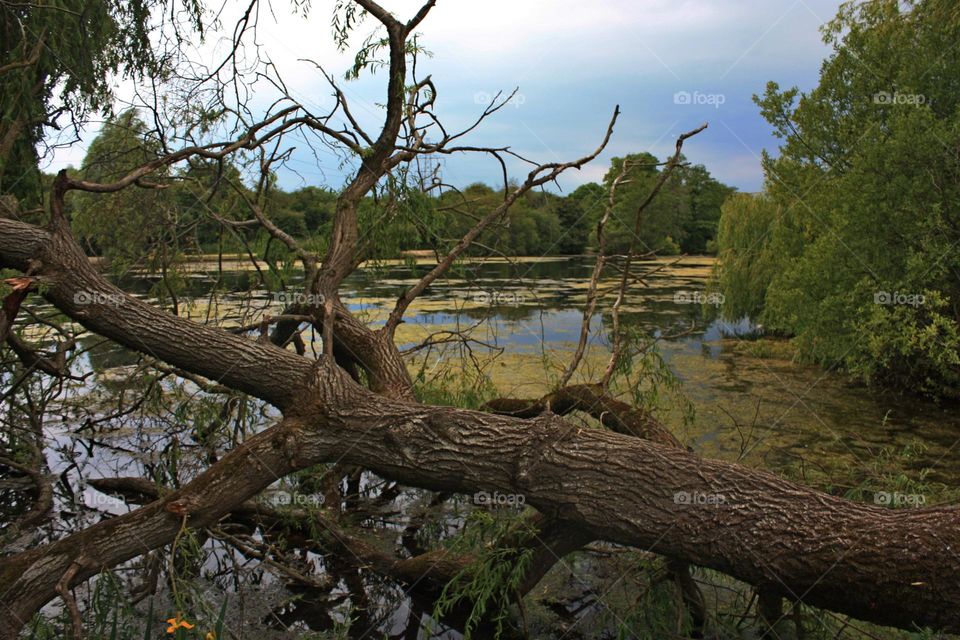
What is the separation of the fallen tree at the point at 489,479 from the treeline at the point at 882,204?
16.3ft

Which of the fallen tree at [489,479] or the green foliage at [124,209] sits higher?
the green foliage at [124,209]

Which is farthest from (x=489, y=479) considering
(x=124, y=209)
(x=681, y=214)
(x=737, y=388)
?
(x=681, y=214)

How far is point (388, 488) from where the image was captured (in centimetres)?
472

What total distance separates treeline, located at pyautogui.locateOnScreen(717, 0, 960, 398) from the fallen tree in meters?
4.98

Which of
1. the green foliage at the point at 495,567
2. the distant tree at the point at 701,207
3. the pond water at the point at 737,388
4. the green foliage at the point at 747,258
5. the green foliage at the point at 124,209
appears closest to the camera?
the green foliage at the point at 495,567

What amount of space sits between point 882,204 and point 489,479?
6317 millimetres

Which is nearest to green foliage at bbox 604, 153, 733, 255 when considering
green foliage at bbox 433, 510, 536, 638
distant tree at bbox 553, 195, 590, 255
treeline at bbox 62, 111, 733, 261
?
distant tree at bbox 553, 195, 590, 255

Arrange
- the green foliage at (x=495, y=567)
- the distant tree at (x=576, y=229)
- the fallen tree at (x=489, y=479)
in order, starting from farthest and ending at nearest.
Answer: the distant tree at (x=576, y=229) < the green foliage at (x=495, y=567) < the fallen tree at (x=489, y=479)

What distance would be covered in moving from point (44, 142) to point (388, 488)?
3262 mm

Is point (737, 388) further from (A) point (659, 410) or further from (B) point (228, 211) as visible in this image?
(B) point (228, 211)

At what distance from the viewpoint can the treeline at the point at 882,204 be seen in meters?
6.71

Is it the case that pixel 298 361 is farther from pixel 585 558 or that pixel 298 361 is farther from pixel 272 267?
pixel 585 558

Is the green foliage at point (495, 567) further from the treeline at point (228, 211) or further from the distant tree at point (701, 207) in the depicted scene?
the distant tree at point (701, 207)

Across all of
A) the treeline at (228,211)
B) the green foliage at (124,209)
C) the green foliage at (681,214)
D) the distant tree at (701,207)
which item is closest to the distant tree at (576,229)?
the green foliage at (681,214)
